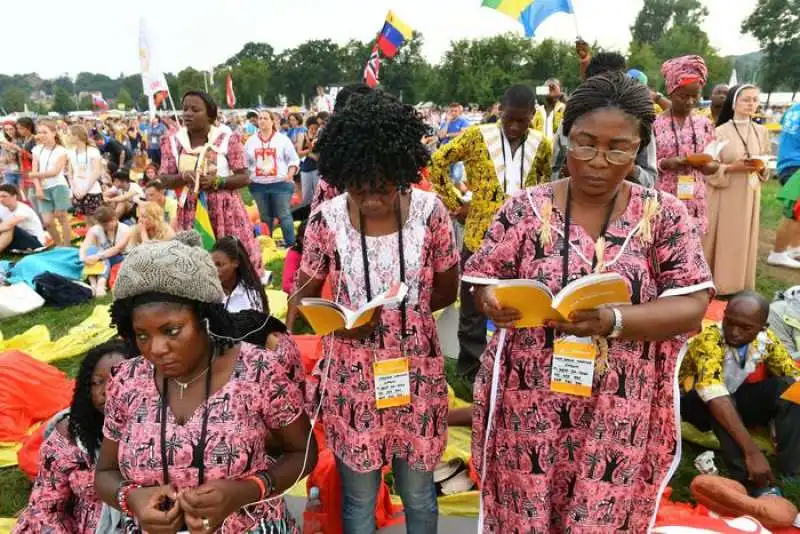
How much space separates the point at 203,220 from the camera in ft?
16.2

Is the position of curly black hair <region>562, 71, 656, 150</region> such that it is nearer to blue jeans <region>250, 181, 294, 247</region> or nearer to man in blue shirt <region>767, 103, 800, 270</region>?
man in blue shirt <region>767, 103, 800, 270</region>

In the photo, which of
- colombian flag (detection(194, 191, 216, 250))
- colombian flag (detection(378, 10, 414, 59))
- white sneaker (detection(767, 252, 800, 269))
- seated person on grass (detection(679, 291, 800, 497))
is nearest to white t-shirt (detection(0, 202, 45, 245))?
colombian flag (detection(194, 191, 216, 250))

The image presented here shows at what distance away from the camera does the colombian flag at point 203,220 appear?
492 cm

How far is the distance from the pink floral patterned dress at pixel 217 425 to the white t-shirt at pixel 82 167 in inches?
361

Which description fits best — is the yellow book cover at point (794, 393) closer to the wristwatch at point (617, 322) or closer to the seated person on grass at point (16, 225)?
the wristwatch at point (617, 322)

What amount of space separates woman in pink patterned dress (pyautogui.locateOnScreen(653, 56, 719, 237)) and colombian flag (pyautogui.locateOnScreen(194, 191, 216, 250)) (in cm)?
366

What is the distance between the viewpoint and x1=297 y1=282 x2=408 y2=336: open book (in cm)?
184

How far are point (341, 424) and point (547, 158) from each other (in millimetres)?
2335

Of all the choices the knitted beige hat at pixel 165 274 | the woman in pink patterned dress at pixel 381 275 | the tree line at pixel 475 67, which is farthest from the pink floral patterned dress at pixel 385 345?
the tree line at pixel 475 67

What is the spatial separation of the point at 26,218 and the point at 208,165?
5642mm

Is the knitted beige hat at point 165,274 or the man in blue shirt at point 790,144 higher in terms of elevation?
the man in blue shirt at point 790,144

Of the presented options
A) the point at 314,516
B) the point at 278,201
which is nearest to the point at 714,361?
the point at 314,516

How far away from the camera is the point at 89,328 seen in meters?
5.96

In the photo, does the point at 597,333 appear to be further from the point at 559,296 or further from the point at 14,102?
the point at 14,102
